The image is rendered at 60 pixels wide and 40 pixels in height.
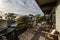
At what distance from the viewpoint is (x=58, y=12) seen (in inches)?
38.3

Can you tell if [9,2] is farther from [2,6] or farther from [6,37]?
[6,37]

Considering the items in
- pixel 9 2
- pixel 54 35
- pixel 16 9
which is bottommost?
pixel 54 35

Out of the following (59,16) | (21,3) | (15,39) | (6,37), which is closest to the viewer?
(59,16)

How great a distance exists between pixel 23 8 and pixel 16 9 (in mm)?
1040

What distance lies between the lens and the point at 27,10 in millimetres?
13141

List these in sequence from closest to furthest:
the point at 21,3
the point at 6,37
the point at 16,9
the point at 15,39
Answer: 1. the point at 6,37
2. the point at 15,39
3. the point at 16,9
4. the point at 21,3

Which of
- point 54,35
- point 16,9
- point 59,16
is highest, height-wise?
point 16,9

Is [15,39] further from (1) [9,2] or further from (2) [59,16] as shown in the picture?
(1) [9,2]

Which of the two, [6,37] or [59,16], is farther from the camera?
[6,37]

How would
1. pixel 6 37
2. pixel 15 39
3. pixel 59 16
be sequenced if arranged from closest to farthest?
pixel 59 16 → pixel 6 37 → pixel 15 39

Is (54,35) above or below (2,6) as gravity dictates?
below

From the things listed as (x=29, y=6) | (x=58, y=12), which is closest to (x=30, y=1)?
(x=29, y=6)

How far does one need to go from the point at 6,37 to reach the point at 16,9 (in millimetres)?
9155

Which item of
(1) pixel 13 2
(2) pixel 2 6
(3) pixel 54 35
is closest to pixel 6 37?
Result: (3) pixel 54 35
